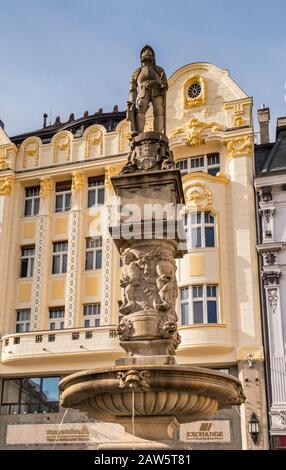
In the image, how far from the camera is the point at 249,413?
2342cm

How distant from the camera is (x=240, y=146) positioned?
27.9m

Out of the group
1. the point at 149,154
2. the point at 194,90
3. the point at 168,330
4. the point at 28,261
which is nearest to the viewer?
the point at 168,330

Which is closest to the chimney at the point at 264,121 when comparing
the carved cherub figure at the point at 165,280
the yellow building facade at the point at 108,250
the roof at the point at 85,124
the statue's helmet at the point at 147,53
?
the yellow building facade at the point at 108,250

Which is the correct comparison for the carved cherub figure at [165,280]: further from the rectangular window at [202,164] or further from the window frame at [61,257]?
the window frame at [61,257]

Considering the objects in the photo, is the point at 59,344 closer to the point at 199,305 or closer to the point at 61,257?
the point at 61,257

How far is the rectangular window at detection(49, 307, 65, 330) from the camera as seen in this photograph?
92.6ft

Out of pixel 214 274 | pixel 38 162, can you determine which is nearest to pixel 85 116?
pixel 38 162

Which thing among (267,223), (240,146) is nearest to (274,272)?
(267,223)

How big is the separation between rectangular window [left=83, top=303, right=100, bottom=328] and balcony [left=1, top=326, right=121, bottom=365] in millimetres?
1489

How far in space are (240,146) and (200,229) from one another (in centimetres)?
453

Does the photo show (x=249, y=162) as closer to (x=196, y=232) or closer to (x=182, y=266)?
(x=196, y=232)

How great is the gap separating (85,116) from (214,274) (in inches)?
534

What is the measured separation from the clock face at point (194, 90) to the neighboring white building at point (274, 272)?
4.78 m
